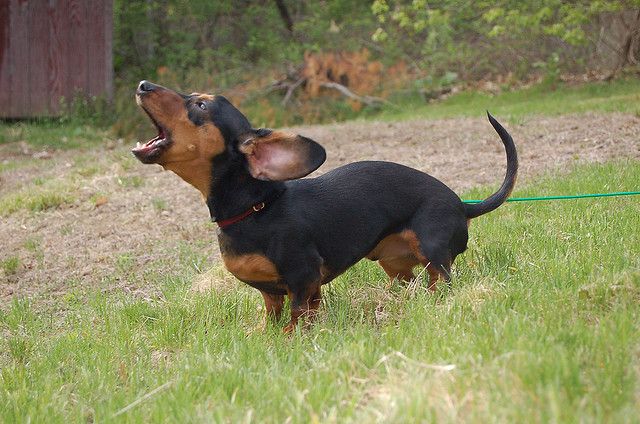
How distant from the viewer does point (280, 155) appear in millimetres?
3906

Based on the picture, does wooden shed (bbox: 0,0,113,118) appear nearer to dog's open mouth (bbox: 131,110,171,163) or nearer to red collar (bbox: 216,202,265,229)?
dog's open mouth (bbox: 131,110,171,163)

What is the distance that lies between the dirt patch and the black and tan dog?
5.85ft

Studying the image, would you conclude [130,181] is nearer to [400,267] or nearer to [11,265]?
[11,265]

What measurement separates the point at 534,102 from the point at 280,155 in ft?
36.1

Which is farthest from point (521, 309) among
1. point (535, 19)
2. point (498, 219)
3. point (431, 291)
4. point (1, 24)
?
point (1, 24)

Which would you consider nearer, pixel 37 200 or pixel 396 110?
pixel 37 200

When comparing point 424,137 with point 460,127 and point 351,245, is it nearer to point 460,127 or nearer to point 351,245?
point 460,127

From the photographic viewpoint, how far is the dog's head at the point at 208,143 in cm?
389

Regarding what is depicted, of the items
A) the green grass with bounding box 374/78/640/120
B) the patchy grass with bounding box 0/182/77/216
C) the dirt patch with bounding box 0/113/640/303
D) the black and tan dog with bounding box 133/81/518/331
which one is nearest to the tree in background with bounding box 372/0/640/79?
the green grass with bounding box 374/78/640/120

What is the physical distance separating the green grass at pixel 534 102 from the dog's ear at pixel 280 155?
7.68 m

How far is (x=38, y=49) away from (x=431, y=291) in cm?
1217

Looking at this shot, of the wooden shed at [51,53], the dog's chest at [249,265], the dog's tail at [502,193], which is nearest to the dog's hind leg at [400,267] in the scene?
the dog's tail at [502,193]

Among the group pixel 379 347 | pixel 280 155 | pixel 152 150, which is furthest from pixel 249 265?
pixel 379 347

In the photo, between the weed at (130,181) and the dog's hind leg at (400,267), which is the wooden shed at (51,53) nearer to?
the weed at (130,181)
